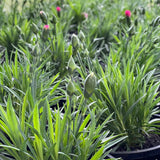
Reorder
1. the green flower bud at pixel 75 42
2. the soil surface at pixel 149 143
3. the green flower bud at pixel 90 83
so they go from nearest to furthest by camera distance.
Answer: the green flower bud at pixel 90 83
the green flower bud at pixel 75 42
the soil surface at pixel 149 143

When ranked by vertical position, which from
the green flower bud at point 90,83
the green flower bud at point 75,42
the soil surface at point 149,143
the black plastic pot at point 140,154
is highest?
the green flower bud at point 75,42

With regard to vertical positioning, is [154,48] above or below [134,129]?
above

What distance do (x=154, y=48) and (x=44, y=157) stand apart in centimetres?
100

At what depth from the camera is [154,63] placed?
1.53 meters

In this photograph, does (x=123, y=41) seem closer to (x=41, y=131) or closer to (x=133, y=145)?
(x=133, y=145)

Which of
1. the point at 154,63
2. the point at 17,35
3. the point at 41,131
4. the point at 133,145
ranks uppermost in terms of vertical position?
the point at 17,35

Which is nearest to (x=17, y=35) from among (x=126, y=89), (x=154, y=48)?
(x=154, y=48)

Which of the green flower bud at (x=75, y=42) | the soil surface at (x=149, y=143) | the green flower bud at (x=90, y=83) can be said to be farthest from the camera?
the soil surface at (x=149, y=143)

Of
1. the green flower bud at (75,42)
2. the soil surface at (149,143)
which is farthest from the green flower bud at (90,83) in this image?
the soil surface at (149,143)

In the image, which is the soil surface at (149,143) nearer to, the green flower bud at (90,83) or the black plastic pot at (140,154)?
the black plastic pot at (140,154)

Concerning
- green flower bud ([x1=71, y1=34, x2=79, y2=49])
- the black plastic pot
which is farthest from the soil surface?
green flower bud ([x1=71, y1=34, x2=79, y2=49])

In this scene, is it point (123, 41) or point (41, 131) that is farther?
point (123, 41)

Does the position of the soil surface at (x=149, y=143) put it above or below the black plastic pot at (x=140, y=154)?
below

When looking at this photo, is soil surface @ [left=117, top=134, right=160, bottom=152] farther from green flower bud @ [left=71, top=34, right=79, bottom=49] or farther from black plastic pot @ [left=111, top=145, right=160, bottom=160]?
green flower bud @ [left=71, top=34, right=79, bottom=49]
